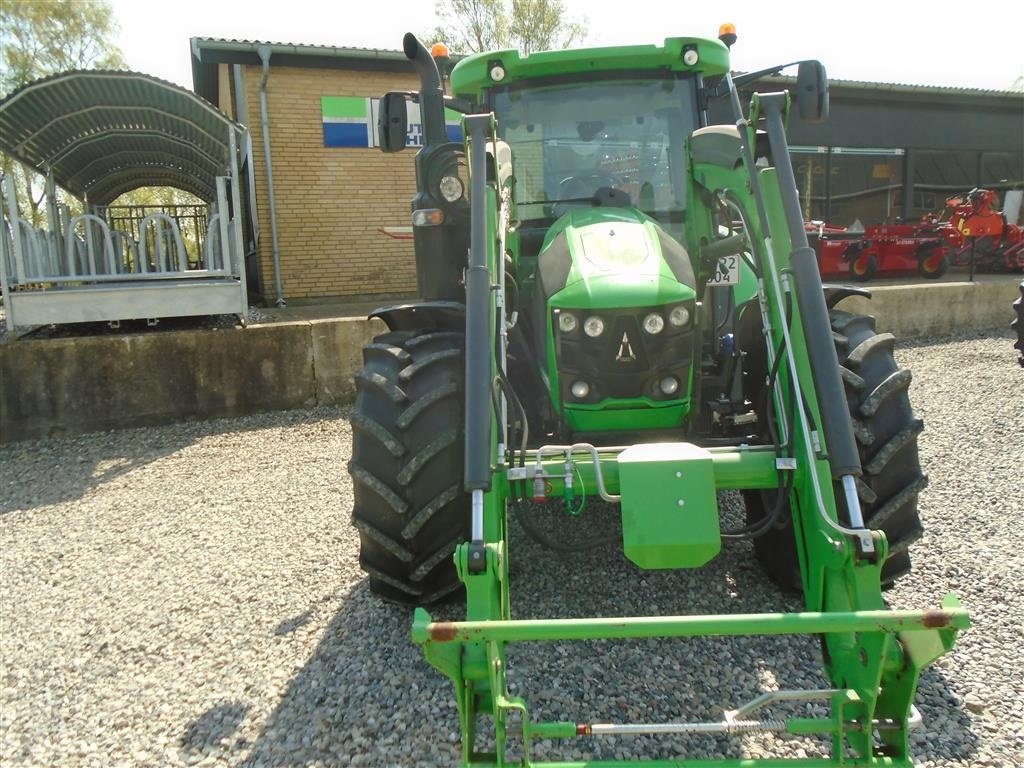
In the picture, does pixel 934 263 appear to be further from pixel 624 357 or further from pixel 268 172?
pixel 624 357

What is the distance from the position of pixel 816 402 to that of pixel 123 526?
4.11m

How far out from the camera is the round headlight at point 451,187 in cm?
359

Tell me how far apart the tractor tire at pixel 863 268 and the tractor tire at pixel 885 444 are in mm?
12796

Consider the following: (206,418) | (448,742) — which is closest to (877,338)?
(448,742)

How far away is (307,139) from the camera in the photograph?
12.4 m

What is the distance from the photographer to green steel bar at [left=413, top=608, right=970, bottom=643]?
2.01m

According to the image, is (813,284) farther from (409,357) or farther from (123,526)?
(123,526)

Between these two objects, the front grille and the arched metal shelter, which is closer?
the front grille

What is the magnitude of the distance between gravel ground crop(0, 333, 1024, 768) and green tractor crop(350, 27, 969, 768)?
0.81 feet

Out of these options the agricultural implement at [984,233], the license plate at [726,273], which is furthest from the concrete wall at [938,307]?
the license plate at [726,273]

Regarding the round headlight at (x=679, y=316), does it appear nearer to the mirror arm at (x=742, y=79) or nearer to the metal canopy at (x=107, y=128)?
the mirror arm at (x=742, y=79)

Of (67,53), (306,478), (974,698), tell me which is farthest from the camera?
(67,53)

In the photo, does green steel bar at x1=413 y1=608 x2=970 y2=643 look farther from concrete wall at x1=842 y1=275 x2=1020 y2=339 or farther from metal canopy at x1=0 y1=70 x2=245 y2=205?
concrete wall at x1=842 y1=275 x2=1020 y2=339

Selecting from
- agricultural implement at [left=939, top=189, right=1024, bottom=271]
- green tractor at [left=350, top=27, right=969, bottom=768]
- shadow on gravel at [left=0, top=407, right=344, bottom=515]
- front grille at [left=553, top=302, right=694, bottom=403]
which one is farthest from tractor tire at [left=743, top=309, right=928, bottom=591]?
agricultural implement at [left=939, top=189, right=1024, bottom=271]
